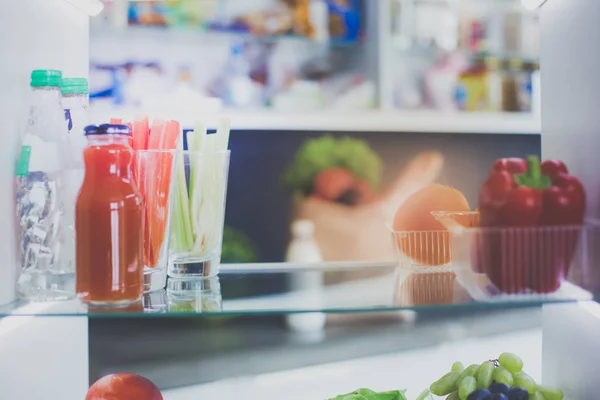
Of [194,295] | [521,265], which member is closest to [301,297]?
[194,295]

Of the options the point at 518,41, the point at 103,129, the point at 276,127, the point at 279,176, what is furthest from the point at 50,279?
the point at 518,41

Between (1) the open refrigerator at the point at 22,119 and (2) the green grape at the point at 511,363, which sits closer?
(1) the open refrigerator at the point at 22,119

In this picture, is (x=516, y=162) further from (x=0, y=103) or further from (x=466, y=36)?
(x=466, y=36)

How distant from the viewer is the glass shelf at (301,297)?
0.70m

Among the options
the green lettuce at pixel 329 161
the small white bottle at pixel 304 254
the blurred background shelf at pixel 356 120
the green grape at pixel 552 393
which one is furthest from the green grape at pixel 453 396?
the green lettuce at pixel 329 161

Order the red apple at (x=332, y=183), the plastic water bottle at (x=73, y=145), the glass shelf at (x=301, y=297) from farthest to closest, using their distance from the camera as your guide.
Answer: the red apple at (x=332, y=183)
the plastic water bottle at (x=73, y=145)
the glass shelf at (x=301, y=297)

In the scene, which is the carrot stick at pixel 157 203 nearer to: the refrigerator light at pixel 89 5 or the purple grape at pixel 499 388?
the refrigerator light at pixel 89 5

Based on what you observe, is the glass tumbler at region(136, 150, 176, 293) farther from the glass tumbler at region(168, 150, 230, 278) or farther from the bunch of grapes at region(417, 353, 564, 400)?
the bunch of grapes at region(417, 353, 564, 400)

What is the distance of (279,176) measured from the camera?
329 cm

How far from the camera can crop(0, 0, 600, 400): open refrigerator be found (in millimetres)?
792

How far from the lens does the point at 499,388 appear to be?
2.85 feet

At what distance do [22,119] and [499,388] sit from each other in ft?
2.15

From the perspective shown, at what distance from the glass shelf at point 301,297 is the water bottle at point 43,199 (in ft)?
0.14

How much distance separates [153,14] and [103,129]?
90.4 inches
